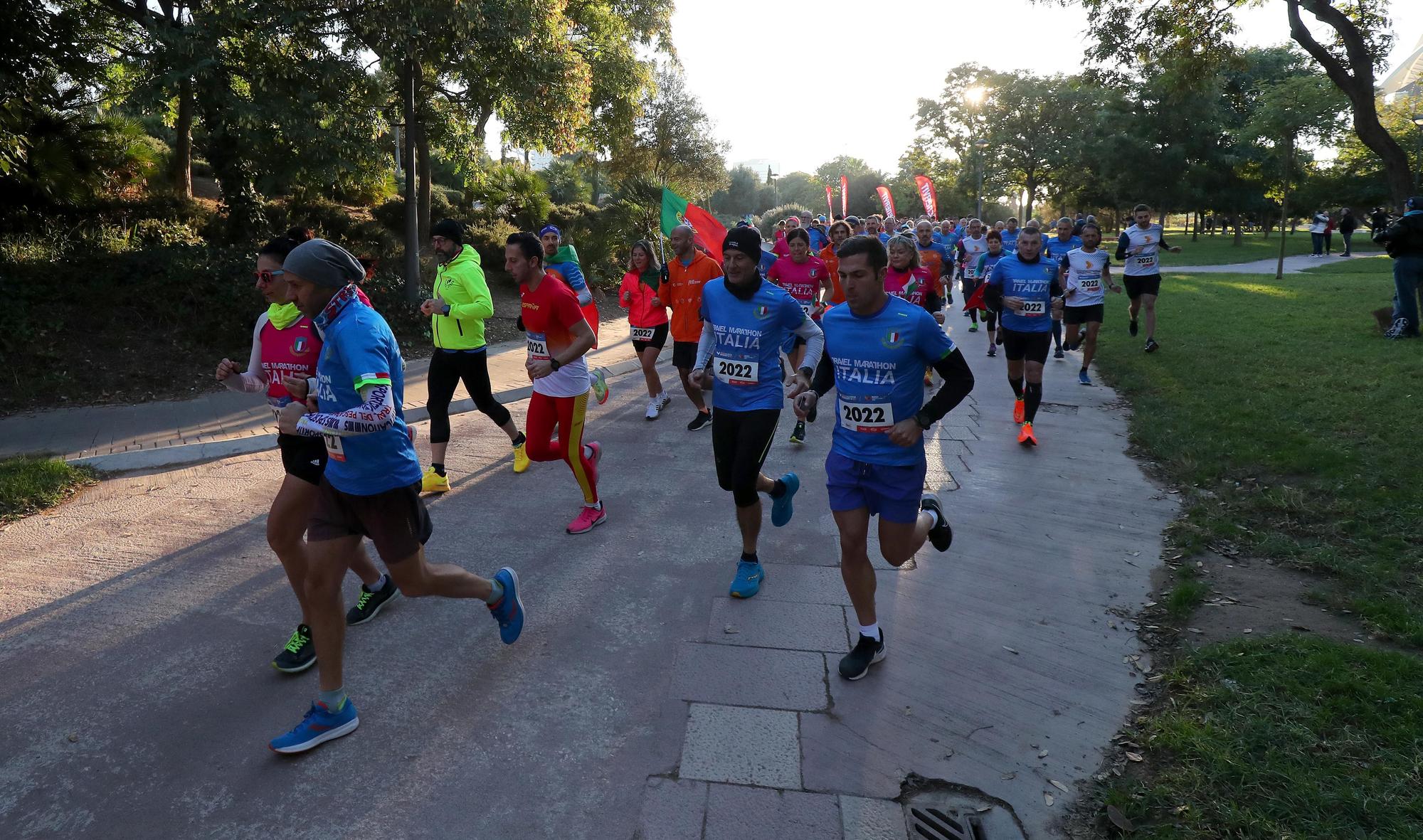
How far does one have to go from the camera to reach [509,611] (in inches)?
162

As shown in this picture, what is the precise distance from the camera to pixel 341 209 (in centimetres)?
1836

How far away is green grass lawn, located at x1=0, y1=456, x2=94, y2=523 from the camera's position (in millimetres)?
6152

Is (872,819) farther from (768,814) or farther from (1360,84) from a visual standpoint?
(1360,84)

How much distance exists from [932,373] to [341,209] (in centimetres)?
1330

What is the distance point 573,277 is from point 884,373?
151 inches

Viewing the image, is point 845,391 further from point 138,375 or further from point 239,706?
point 138,375

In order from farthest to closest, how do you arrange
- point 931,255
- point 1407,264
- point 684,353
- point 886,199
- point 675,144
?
point 675,144, point 886,199, point 1407,264, point 931,255, point 684,353

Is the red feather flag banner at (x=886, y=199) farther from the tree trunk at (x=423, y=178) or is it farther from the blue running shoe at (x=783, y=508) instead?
the blue running shoe at (x=783, y=508)

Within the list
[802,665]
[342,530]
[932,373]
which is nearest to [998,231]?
[932,373]

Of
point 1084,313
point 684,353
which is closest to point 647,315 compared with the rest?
point 684,353

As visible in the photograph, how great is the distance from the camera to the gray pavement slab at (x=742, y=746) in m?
3.20

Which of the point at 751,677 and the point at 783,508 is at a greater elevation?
the point at 783,508

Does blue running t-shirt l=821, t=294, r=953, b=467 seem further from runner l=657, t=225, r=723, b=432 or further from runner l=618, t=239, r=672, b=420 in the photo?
runner l=618, t=239, r=672, b=420

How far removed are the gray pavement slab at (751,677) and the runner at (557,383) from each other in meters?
1.92
